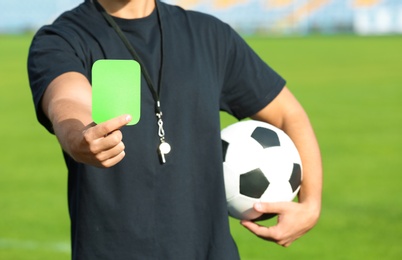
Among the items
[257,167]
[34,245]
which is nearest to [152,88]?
[257,167]

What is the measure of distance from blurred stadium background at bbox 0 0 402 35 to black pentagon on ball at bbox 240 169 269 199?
40.5 metres

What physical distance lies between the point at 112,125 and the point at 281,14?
47.1 metres

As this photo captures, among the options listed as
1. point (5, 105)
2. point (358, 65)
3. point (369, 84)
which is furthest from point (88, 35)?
point (358, 65)

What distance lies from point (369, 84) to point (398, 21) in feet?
81.5

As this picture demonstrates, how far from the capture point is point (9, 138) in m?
12.7

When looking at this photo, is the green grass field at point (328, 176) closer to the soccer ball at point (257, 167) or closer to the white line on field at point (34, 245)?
the white line on field at point (34, 245)

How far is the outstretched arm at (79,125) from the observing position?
2.30 m

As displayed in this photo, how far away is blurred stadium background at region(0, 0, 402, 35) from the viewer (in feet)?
145

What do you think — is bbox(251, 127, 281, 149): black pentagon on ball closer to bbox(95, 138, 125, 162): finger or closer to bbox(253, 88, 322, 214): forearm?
bbox(253, 88, 322, 214): forearm

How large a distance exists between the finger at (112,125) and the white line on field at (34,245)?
4.63 m

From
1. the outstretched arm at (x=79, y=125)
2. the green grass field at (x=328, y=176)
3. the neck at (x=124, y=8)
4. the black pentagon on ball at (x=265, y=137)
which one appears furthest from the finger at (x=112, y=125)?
the green grass field at (x=328, y=176)

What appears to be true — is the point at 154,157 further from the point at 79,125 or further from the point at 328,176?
the point at 328,176

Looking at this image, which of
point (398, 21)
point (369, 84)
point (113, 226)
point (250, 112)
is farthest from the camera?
point (398, 21)

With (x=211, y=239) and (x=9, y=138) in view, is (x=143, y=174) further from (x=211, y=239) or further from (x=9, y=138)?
(x=9, y=138)
